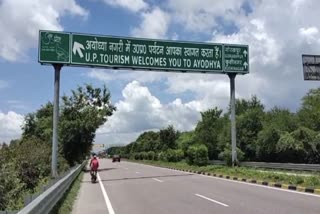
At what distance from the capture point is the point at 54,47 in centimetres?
2795

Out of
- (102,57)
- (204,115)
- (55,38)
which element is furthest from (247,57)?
(204,115)

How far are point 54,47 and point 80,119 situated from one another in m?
21.9

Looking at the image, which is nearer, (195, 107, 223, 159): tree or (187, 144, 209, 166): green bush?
(187, 144, 209, 166): green bush

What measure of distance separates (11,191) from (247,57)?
21.2m

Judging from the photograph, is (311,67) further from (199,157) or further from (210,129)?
(210,129)

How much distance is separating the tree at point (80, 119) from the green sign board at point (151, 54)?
20.2 m

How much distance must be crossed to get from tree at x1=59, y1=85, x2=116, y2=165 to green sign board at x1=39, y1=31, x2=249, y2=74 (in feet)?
66.2

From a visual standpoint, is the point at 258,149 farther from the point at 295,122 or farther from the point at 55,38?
the point at 55,38

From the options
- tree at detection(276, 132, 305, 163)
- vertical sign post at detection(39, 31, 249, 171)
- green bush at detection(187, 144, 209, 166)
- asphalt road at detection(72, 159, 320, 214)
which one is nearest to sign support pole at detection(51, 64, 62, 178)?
vertical sign post at detection(39, 31, 249, 171)

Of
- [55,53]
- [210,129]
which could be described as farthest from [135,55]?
[210,129]

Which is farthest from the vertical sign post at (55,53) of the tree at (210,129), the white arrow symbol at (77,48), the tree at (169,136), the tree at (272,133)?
the tree at (169,136)

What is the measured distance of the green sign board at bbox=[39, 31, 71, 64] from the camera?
27.7m

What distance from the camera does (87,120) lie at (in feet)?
161

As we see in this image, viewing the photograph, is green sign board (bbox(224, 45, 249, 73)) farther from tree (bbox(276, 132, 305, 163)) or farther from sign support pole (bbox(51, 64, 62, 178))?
tree (bbox(276, 132, 305, 163))
